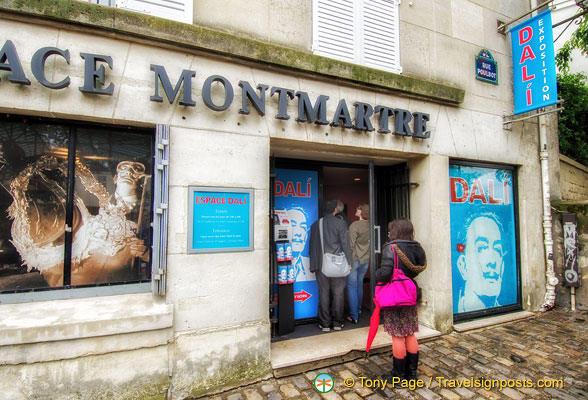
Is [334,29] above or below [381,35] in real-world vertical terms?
below

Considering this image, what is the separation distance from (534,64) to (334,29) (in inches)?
143

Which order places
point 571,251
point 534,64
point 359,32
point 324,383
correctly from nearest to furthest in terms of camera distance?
point 324,383 < point 359,32 < point 534,64 < point 571,251

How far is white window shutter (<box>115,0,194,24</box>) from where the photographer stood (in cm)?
337

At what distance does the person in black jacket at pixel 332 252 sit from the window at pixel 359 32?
87.7 inches

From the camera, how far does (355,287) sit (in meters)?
5.02

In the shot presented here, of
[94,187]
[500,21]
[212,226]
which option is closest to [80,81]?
[94,187]

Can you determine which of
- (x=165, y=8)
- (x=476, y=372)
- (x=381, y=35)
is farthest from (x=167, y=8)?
(x=476, y=372)

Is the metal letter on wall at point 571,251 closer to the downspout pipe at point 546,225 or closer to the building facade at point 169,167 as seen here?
the downspout pipe at point 546,225

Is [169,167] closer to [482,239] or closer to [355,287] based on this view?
[355,287]

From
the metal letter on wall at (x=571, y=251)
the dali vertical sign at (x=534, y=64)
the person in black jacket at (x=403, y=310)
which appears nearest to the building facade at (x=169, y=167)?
the person in black jacket at (x=403, y=310)

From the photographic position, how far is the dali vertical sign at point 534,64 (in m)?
4.83

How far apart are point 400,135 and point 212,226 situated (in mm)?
3016

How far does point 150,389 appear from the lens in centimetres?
300

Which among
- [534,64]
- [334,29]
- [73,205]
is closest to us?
[73,205]
